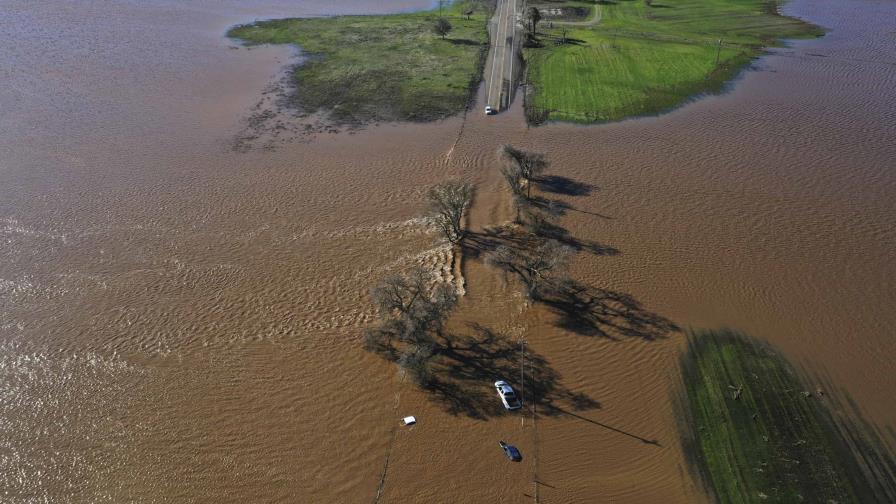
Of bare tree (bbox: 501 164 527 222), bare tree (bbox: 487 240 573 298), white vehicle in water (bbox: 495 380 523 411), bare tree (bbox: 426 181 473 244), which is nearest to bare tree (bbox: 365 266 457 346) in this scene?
white vehicle in water (bbox: 495 380 523 411)

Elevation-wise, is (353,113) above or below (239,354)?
above

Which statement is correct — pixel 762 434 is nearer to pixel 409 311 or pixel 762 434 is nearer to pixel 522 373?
pixel 522 373

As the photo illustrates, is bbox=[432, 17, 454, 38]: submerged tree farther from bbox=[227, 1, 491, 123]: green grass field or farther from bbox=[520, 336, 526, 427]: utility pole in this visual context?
bbox=[520, 336, 526, 427]: utility pole

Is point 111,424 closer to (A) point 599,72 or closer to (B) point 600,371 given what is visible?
(B) point 600,371

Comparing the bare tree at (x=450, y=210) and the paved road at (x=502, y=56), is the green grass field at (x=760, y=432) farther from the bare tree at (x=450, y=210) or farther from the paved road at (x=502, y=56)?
the paved road at (x=502, y=56)

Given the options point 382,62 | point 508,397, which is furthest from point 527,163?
point 382,62

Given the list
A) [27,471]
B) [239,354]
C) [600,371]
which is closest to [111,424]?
[27,471]
